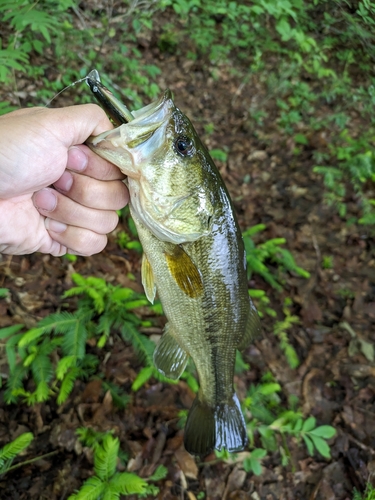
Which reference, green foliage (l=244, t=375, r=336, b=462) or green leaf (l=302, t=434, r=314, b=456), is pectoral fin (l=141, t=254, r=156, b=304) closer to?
green foliage (l=244, t=375, r=336, b=462)

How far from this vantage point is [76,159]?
174cm

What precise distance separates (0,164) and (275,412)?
120 inches

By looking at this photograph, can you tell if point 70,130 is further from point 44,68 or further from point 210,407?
point 44,68

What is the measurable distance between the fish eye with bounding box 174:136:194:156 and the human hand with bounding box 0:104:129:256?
357 millimetres

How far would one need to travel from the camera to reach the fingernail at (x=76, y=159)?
1.73 m

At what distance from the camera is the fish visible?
157 centimetres

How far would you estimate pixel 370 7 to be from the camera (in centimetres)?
338

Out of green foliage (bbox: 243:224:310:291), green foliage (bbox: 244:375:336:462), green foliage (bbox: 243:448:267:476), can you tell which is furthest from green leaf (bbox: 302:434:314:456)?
green foliage (bbox: 243:224:310:291)

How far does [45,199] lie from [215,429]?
175cm

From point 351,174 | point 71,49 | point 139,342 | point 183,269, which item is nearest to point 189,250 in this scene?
point 183,269

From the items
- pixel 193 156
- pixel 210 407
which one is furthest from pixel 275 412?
pixel 193 156

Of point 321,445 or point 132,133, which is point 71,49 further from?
point 321,445

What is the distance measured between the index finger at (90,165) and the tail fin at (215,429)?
5.12ft

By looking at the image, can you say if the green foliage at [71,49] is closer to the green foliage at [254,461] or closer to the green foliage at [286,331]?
the green foliage at [286,331]
